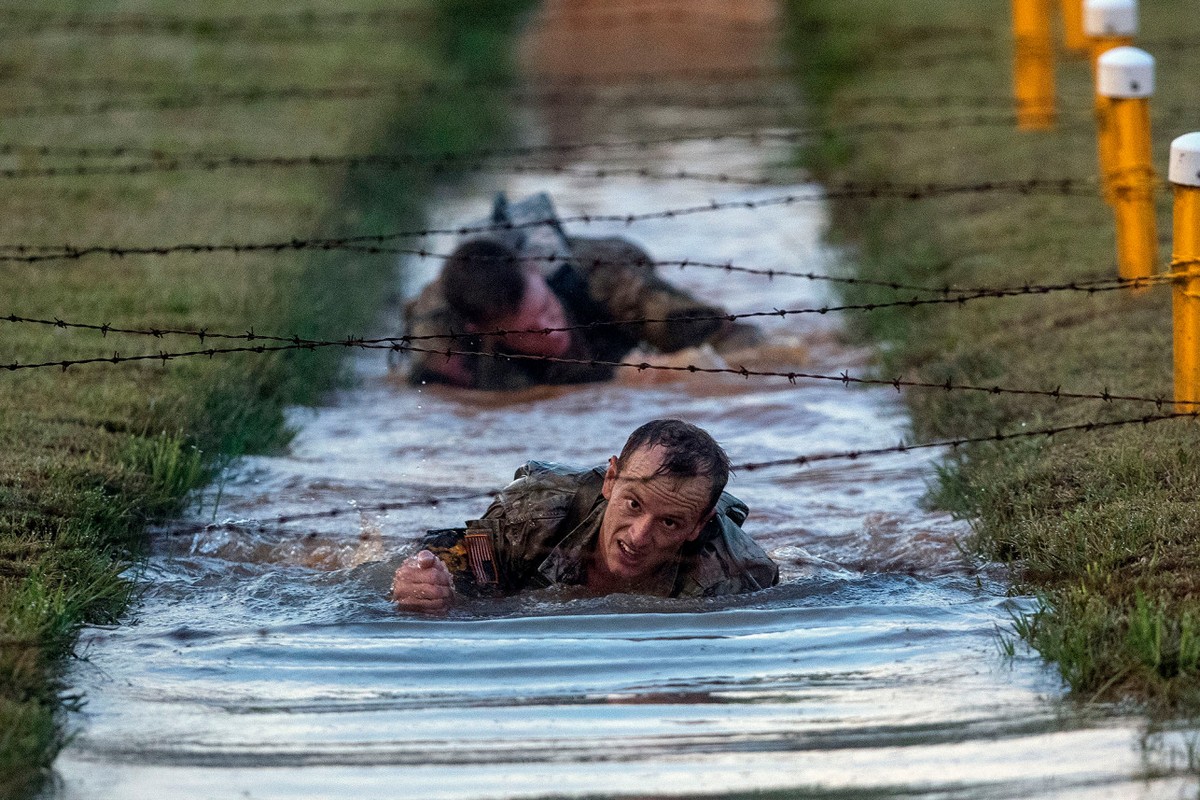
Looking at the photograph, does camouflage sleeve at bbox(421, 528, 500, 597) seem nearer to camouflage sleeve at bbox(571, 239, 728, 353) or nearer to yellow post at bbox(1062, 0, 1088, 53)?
camouflage sleeve at bbox(571, 239, 728, 353)

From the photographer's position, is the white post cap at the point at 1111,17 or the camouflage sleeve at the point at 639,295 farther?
the white post cap at the point at 1111,17

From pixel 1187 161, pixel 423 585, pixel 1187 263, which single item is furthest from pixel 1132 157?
pixel 423 585

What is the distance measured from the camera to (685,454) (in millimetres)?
5645

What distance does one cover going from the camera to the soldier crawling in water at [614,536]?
565 centimetres

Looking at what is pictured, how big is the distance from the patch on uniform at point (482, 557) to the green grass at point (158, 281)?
108 centimetres

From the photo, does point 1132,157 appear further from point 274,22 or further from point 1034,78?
point 274,22

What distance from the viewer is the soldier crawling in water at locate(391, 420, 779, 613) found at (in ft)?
18.5

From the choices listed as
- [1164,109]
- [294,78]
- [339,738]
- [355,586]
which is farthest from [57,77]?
[339,738]

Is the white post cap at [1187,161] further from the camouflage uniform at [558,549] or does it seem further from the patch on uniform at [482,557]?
the patch on uniform at [482,557]

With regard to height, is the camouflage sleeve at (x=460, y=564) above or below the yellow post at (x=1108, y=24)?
below

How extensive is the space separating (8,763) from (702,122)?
12070 millimetres

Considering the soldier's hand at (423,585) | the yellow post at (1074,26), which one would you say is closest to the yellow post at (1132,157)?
the soldier's hand at (423,585)

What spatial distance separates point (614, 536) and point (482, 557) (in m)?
0.55

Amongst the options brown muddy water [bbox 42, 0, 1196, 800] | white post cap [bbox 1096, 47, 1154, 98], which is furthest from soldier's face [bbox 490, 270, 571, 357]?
white post cap [bbox 1096, 47, 1154, 98]
